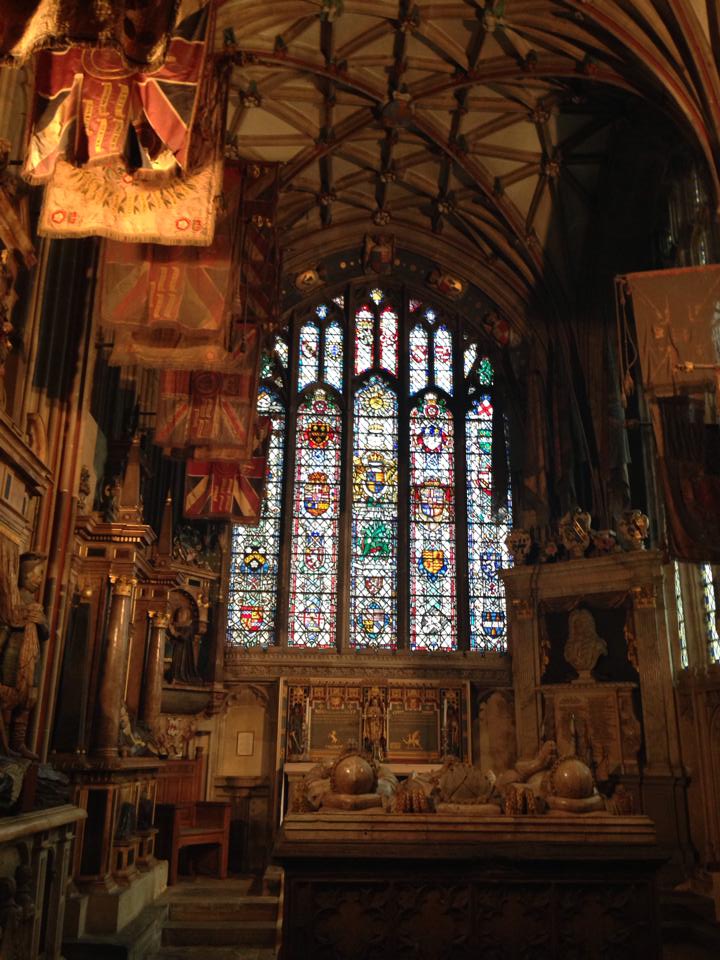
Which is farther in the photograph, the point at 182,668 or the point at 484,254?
the point at 484,254

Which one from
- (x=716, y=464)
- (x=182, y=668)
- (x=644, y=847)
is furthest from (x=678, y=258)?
(x=644, y=847)

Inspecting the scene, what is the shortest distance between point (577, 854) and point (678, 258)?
1170cm

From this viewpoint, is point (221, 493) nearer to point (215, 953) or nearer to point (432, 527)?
point (432, 527)

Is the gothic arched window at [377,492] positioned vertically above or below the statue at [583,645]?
above

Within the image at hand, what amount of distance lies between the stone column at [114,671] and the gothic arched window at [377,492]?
6.34 meters

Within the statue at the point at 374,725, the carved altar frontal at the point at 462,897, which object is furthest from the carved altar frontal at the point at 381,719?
the carved altar frontal at the point at 462,897

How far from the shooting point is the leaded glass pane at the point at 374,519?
16.6 meters

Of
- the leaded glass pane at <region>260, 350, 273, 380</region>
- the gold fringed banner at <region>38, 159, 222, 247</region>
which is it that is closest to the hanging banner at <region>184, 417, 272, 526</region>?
the leaded glass pane at <region>260, 350, 273, 380</region>

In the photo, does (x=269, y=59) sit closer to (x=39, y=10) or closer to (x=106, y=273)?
(x=106, y=273)

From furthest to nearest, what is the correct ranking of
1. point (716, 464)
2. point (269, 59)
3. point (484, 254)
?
point (484, 254) → point (269, 59) → point (716, 464)

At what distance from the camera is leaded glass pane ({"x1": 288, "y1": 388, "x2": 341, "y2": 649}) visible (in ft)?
54.1

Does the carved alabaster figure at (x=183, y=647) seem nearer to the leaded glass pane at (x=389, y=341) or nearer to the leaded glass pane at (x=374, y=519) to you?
the leaded glass pane at (x=374, y=519)

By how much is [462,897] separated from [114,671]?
18.5ft

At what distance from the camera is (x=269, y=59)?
1328cm
